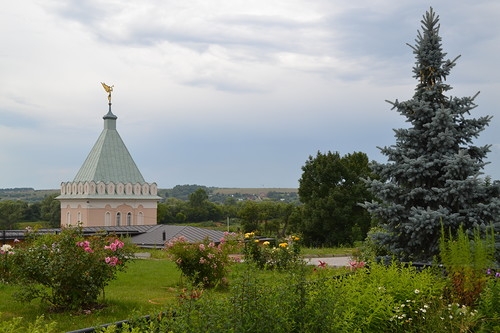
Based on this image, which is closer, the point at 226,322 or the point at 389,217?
the point at 226,322

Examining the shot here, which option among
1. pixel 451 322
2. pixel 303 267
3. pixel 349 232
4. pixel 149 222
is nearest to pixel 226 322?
pixel 303 267

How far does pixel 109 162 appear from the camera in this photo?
109 feet

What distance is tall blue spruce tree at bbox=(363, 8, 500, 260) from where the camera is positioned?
27.9 feet

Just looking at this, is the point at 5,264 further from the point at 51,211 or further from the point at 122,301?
the point at 51,211

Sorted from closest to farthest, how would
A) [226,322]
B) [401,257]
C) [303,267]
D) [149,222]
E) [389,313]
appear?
[226,322]
[303,267]
[389,313]
[401,257]
[149,222]

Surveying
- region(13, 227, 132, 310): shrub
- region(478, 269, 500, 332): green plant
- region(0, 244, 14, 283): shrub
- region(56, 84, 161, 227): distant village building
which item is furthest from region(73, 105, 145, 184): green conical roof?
region(478, 269, 500, 332): green plant

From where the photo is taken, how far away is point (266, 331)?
3.80 meters

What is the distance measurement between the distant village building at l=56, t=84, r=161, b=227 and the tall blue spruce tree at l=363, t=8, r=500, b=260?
25.1 m

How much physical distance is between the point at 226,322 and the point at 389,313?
1.98 meters

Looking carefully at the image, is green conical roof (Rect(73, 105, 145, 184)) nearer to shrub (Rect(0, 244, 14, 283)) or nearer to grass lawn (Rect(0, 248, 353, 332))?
grass lawn (Rect(0, 248, 353, 332))

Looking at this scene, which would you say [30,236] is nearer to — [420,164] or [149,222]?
[420,164]

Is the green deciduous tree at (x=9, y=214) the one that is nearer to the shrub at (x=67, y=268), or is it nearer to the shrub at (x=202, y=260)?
the shrub at (x=202, y=260)

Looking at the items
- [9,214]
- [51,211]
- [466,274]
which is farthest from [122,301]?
[51,211]

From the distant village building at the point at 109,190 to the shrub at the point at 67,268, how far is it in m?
24.7
